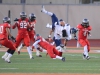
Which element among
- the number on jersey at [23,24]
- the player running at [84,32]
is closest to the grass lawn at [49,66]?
the player running at [84,32]

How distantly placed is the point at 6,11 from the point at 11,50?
18.6 meters

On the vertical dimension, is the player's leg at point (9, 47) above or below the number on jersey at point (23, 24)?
below

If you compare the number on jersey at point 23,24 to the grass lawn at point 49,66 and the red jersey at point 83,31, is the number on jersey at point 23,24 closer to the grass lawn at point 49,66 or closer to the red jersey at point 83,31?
the grass lawn at point 49,66

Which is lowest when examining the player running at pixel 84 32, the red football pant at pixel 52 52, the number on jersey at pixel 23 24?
the red football pant at pixel 52 52

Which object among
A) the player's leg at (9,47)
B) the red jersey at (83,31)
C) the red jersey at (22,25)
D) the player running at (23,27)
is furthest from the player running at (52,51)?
the red jersey at (83,31)

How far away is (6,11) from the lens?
37.6m

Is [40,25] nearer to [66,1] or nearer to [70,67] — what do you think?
[66,1]

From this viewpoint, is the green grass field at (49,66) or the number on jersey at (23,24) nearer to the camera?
the green grass field at (49,66)

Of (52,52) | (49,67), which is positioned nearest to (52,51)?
(52,52)

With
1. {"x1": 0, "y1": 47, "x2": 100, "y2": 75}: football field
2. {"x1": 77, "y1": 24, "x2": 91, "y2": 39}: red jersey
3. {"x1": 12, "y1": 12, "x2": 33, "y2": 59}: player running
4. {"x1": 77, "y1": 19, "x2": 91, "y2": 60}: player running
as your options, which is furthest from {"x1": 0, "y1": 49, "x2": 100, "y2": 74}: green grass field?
{"x1": 77, "y1": 24, "x2": 91, "y2": 39}: red jersey

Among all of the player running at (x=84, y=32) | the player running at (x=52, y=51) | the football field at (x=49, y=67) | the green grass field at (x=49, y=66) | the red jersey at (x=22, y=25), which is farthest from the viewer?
the player running at (x=84, y=32)

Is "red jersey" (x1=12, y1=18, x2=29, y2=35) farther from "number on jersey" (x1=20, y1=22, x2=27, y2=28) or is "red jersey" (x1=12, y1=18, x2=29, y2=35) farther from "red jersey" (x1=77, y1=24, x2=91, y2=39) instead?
"red jersey" (x1=77, y1=24, x2=91, y2=39)

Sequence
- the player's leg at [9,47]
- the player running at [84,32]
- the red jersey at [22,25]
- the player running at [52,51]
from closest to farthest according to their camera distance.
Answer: the player's leg at [9,47], the player running at [52,51], the red jersey at [22,25], the player running at [84,32]

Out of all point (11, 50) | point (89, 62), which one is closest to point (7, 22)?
point (11, 50)
